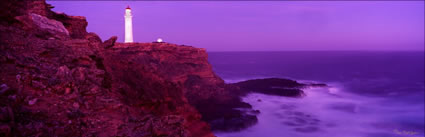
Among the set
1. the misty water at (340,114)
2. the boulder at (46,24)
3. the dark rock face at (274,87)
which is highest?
the boulder at (46,24)

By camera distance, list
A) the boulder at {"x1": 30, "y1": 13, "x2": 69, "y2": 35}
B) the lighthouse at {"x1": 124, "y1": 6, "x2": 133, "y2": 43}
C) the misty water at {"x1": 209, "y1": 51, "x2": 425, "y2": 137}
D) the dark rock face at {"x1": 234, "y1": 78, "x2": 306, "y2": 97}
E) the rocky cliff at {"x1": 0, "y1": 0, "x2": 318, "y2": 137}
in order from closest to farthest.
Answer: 1. the rocky cliff at {"x1": 0, "y1": 0, "x2": 318, "y2": 137}
2. the boulder at {"x1": 30, "y1": 13, "x2": 69, "y2": 35}
3. the misty water at {"x1": 209, "y1": 51, "x2": 425, "y2": 137}
4. the lighthouse at {"x1": 124, "y1": 6, "x2": 133, "y2": 43}
5. the dark rock face at {"x1": 234, "y1": 78, "x2": 306, "y2": 97}

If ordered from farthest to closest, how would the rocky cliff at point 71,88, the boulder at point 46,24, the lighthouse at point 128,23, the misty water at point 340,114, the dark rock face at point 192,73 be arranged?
1. the lighthouse at point 128,23
2. the dark rock face at point 192,73
3. the misty water at point 340,114
4. the boulder at point 46,24
5. the rocky cliff at point 71,88

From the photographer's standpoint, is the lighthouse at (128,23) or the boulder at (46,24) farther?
the lighthouse at (128,23)

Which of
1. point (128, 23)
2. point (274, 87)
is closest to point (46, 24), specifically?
point (128, 23)

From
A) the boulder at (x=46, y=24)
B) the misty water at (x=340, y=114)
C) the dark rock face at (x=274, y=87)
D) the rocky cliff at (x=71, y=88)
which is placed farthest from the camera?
the dark rock face at (x=274, y=87)

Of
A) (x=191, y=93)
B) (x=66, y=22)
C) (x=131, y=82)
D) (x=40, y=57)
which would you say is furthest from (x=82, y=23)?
(x=191, y=93)

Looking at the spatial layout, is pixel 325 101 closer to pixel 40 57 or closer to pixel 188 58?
pixel 188 58

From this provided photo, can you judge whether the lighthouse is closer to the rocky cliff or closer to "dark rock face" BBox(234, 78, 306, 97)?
"dark rock face" BBox(234, 78, 306, 97)

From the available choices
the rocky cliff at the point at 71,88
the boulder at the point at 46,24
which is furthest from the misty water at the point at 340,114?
the boulder at the point at 46,24

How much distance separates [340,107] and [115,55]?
25.8 meters

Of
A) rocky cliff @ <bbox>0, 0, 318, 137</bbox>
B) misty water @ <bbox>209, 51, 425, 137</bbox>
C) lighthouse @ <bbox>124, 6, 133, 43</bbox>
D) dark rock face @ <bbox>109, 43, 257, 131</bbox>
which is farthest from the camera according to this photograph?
lighthouse @ <bbox>124, 6, 133, 43</bbox>

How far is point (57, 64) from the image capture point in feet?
19.7

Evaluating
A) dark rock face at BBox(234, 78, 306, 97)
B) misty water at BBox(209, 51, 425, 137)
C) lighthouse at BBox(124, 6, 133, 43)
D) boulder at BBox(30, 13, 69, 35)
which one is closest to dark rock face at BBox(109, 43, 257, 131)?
misty water at BBox(209, 51, 425, 137)

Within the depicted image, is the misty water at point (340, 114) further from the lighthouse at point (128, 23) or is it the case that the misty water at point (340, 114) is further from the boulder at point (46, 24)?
the lighthouse at point (128, 23)
